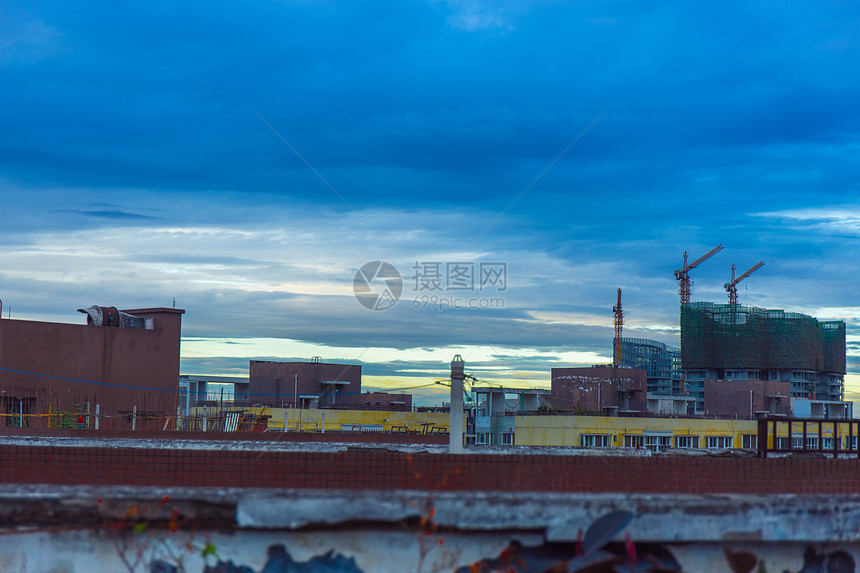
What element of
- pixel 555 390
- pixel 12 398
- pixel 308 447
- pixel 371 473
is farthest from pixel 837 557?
pixel 555 390

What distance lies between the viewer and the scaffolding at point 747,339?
474 ft

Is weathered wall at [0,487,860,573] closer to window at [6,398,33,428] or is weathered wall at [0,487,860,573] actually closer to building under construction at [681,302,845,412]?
window at [6,398,33,428]

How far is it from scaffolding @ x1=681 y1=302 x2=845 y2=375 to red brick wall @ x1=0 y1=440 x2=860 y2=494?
469ft

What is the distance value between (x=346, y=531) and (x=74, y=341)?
38.4m

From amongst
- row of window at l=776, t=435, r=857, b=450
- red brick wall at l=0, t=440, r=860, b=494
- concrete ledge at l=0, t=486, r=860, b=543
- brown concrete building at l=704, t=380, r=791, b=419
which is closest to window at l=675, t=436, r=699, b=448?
row of window at l=776, t=435, r=857, b=450

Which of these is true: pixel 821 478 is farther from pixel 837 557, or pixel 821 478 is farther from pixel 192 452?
pixel 837 557

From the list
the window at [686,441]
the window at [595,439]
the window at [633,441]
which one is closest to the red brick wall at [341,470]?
the window at [595,439]

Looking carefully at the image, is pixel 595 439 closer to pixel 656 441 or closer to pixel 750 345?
pixel 656 441

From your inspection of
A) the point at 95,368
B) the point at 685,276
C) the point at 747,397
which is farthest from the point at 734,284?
the point at 95,368

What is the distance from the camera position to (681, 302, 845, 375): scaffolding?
474ft

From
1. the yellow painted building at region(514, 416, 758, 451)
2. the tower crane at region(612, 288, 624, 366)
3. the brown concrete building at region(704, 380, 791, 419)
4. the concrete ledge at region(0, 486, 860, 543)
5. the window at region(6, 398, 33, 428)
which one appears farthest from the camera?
the tower crane at region(612, 288, 624, 366)

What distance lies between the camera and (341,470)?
945cm

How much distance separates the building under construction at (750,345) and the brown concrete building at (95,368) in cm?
12032

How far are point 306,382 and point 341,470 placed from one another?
187 feet
